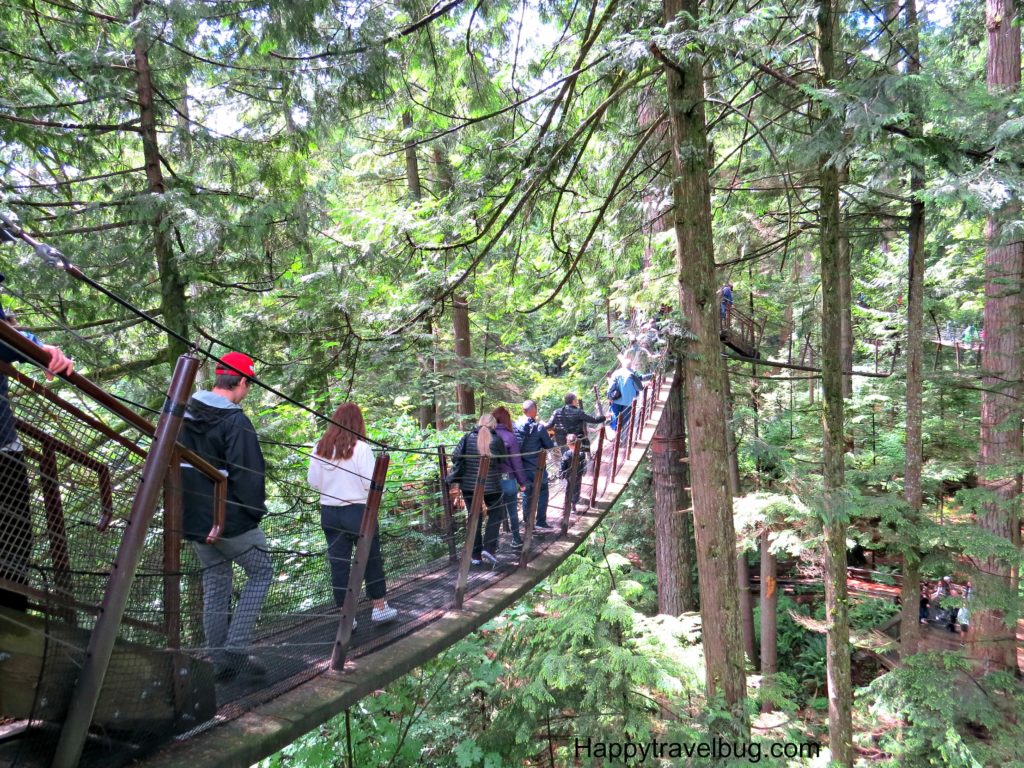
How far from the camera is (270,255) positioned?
4.72 meters

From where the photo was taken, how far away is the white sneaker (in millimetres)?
2707

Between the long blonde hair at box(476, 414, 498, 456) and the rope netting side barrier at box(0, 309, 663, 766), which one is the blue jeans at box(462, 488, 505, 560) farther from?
the rope netting side barrier at box(0, 309, 663, 766)

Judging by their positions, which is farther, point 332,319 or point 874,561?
point 874,561

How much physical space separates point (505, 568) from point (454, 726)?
6.88 feet

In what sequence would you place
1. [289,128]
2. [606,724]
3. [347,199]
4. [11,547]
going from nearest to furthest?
[11,547] < [606,724] < [289,128] < [347,199]

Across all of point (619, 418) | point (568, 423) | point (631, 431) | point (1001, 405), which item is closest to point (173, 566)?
point (568, 423)

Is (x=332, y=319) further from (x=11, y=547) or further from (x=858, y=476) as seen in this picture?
(x=858, y=476)

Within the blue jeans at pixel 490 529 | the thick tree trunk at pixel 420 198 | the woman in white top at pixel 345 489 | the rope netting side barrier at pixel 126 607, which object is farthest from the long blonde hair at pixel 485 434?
the thick tree trunk at pixel 420 198

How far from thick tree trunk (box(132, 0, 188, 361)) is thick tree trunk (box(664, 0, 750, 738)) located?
11.7 ft

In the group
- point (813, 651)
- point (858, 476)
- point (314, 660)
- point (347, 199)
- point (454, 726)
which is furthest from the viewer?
point (347, 199)

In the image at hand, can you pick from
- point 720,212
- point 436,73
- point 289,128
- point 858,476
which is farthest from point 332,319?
point 858,476

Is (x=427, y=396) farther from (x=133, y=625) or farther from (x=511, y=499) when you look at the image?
(x=133, y=625)

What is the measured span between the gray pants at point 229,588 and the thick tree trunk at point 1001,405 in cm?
556

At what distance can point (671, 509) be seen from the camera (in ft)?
22.7
